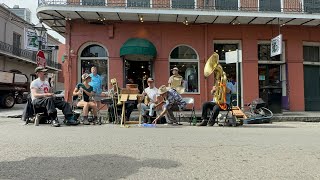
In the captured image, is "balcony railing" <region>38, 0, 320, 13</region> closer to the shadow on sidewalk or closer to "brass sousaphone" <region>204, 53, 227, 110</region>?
"brass sousaphone" <region>204, 53, 227, 110</region>

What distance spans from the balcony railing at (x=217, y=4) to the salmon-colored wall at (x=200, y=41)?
0.86 m

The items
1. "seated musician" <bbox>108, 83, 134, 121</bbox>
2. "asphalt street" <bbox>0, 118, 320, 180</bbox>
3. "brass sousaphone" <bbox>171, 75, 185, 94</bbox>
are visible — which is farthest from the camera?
"brass sousaphone" <bbox>171, 75, 185, 94</bbox>

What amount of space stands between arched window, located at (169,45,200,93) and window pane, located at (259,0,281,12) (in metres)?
4.09

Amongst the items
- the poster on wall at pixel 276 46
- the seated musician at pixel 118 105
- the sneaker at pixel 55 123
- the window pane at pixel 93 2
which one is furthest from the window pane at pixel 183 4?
Result: the sneaker at pixel 55 123

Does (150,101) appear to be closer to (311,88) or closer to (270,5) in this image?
(270,5)

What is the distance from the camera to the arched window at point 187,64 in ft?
57.1

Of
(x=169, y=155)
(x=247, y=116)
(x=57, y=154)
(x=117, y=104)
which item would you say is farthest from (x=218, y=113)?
(x=57, y=154)

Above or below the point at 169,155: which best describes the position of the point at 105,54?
above

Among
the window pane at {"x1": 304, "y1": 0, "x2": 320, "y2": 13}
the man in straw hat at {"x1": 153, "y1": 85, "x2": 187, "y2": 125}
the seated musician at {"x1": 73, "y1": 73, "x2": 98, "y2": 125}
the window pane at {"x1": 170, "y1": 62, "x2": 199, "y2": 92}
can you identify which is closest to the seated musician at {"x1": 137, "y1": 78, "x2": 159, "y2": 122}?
the man in straw hat at {"x1": 153, "y1": 85, "x2": 187, "y2": 125}

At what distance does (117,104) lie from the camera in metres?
11.3

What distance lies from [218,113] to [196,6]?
25.4 ft

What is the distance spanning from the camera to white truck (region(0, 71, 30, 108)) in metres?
22.2

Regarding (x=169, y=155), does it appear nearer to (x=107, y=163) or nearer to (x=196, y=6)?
(x=107, y=163)

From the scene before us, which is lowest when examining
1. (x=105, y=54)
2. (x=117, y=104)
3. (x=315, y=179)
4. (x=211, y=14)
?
(x=315, y=179)
